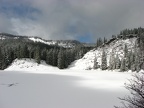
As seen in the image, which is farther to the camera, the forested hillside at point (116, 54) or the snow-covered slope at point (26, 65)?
the snow-covered slope at point (26, 65)

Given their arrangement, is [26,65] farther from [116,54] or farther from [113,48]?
[113,48]

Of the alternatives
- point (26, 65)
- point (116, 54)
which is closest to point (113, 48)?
point (116, 54)

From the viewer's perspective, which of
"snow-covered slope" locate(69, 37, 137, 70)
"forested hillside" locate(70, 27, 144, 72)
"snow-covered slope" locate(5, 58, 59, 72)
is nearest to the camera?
"forested hillside" locate(70, 27, 144, 72)

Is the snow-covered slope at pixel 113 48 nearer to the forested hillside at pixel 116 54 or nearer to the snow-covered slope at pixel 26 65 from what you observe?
the forested hillside at pixel 116 54

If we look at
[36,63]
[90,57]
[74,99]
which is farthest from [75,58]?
[74,99]

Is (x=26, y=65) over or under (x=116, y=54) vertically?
under

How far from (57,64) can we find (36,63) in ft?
47.8

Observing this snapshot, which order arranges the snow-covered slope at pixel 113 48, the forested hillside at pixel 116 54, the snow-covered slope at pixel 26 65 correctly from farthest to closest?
the snow-covered slope at pixel 113 48 → the snow-covered slope at pixel 26 65 → the forested hillside at pixel 116 54

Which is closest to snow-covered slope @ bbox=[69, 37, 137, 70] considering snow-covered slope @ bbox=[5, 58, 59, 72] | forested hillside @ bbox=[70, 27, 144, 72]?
forested hillside @ bbox=[70, 27, 144, 72]

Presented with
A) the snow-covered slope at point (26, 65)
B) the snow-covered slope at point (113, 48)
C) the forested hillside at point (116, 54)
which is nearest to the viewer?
the forested hillside at point (116, 54)

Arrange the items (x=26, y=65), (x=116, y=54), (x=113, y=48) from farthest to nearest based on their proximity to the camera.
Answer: (x=113, y=48) < (x=116, y=54) < (x=26, y=65)

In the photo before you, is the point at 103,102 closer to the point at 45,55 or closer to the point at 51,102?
the point at 51,102

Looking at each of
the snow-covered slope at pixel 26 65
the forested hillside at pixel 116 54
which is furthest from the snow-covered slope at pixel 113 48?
the snow-covered slope at pixel 26 65

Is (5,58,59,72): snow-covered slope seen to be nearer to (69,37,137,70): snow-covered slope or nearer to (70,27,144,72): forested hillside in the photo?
(70,27,144,72): forested hillside
